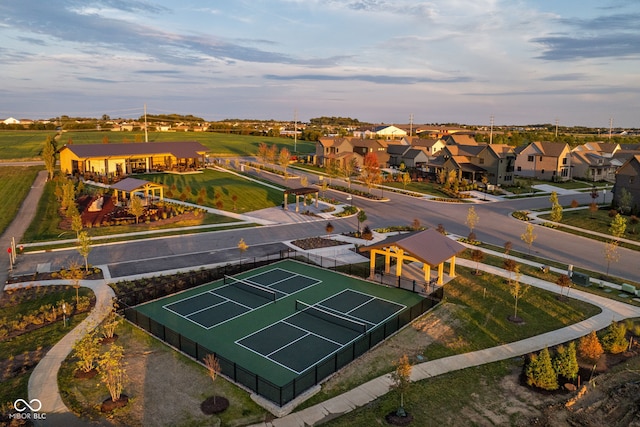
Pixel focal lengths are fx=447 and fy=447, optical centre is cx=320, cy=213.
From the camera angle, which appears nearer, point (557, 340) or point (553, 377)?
point (553, 377)

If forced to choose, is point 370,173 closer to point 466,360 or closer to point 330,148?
point 330,148

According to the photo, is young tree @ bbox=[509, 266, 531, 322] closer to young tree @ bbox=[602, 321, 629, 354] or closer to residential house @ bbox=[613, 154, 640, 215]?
young tree @ bbox=[602, 321, 629, 354]

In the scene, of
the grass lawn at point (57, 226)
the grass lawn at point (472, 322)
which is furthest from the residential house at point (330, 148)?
the grass lawn at point (472, 322)

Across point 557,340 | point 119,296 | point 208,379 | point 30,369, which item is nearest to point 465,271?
point 557,340

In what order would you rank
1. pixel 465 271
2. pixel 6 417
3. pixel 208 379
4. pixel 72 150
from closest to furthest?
pixel 6 417, pixel 208 379, pixel 465 271, pixel 72 150

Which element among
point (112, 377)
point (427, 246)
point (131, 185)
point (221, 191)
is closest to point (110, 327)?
point (112, 377)

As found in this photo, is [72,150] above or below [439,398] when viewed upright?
above

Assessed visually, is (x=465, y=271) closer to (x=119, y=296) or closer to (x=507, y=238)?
(x=507, y=238)
